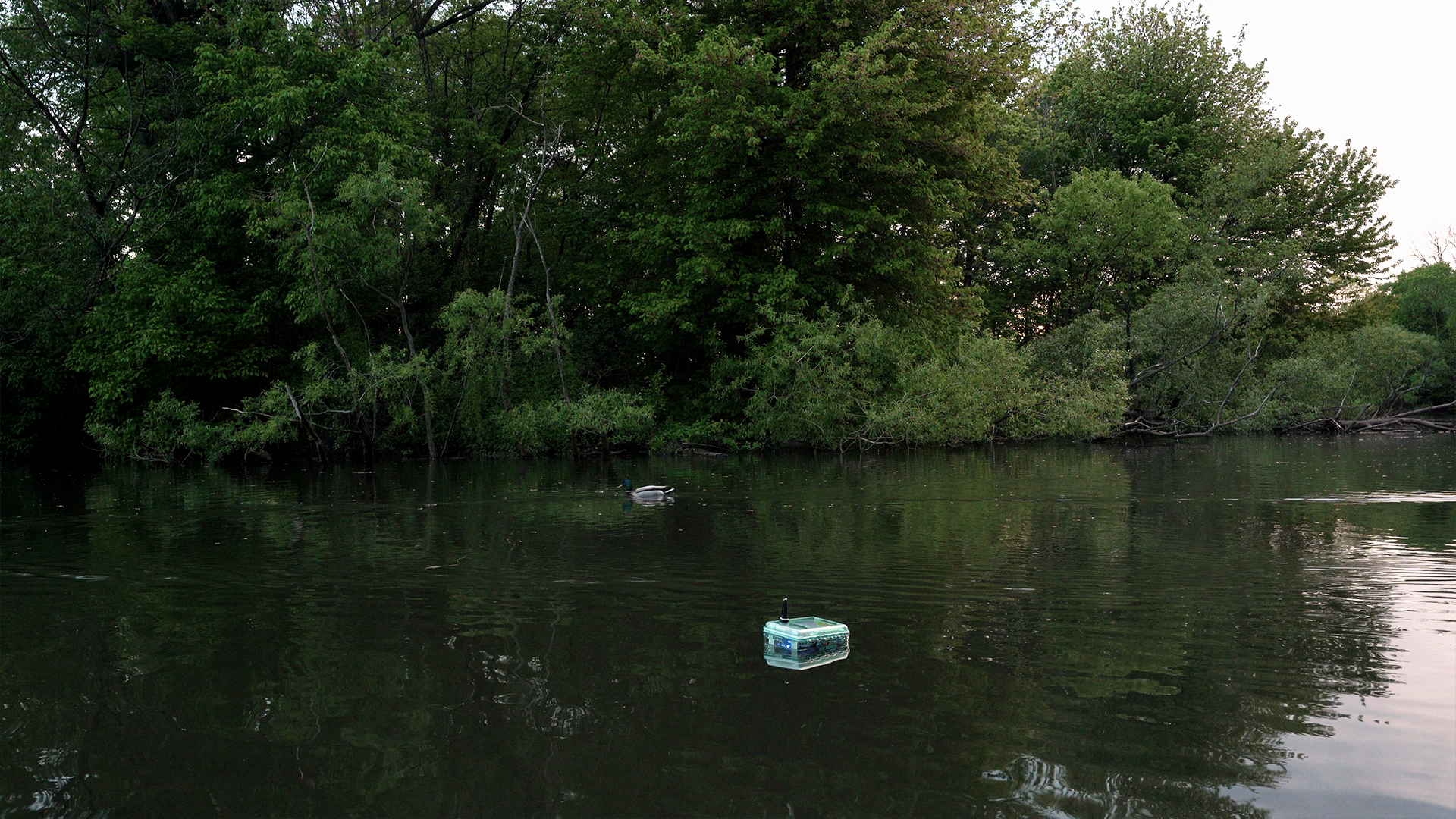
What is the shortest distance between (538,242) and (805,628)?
93.2ft

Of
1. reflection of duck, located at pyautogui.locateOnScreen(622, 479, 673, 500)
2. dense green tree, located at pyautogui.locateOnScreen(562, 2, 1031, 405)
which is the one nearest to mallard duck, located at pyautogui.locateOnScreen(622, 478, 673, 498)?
reflection of duck, located at pyautogui.locateOnScreen(622, 479, 673, 500)

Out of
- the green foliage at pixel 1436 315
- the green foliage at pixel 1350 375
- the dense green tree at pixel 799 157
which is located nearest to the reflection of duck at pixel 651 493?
the dense green tree at pixel 799 157

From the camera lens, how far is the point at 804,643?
6.70 m

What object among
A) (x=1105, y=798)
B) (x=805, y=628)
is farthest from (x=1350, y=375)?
(x=1105, y=798)

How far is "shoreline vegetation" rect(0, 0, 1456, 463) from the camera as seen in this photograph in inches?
1153

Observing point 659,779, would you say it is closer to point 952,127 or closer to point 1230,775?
point 1230,775

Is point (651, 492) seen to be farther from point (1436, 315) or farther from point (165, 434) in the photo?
point (1436, 315)

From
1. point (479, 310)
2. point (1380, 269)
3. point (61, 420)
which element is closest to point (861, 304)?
point (479, 310)

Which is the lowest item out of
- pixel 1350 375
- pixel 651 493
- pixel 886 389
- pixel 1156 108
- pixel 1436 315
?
pixel 651 493

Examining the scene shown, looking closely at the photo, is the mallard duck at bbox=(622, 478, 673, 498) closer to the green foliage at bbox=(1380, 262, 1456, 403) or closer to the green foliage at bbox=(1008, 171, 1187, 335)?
the green foliage at bbox=(1008, 171, 1187, 335)

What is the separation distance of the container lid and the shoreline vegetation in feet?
75.8

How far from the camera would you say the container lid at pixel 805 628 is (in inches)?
263

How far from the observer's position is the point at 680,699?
19.6 feet

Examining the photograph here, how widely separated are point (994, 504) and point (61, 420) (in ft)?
102
